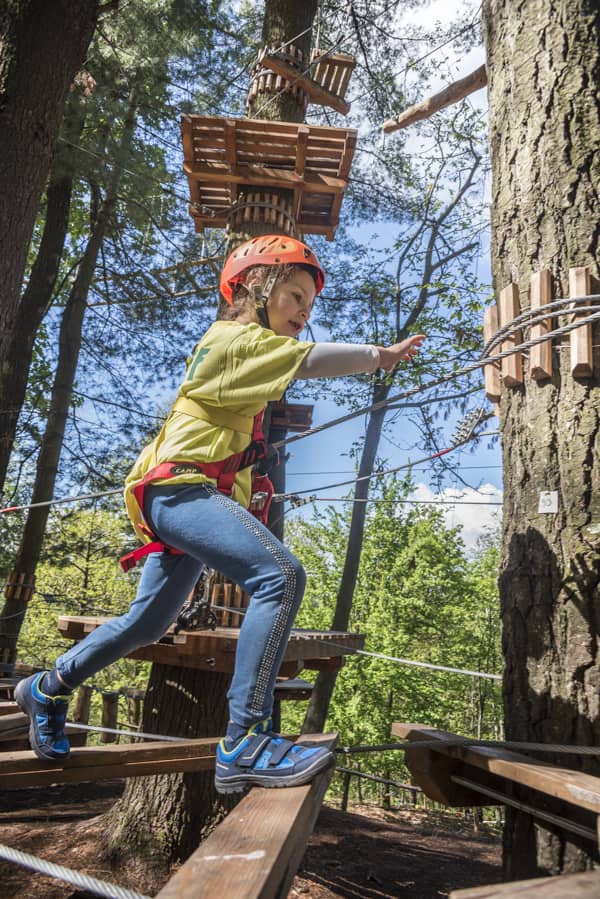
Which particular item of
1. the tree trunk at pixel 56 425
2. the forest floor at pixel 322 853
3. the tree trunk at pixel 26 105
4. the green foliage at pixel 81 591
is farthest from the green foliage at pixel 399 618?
the tree trunk at pixel 26 105

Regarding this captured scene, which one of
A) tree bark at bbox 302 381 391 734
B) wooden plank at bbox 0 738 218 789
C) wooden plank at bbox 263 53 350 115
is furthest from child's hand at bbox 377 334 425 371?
tree bark at bbox 302 381 391 734

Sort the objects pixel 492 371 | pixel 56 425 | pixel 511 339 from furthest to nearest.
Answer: pixel 56 425, pixel 492 371, pixel 511 339

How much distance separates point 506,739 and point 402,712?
2018 cm

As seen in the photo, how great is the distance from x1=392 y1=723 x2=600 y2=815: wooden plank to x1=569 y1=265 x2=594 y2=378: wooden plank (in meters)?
1.15

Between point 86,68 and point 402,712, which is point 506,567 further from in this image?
point 402,712

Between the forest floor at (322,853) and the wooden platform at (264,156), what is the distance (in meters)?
4.03

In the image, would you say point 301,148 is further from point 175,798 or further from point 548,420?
point 175,798

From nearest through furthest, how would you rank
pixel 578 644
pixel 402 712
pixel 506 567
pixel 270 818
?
pixel 270 818 < pixel 578 644 < pixel 506 567 < pixel 402 712

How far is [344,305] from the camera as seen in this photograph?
1455 cm

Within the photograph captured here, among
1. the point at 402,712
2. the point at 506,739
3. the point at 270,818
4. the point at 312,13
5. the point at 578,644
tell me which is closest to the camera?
the point at 270,818

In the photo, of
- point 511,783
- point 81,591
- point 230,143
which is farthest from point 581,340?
point 81,591

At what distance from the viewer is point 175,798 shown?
394cm

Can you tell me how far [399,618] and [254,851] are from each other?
21.7 meters

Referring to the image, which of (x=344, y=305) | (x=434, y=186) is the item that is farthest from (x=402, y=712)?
(x=434, y=186)
